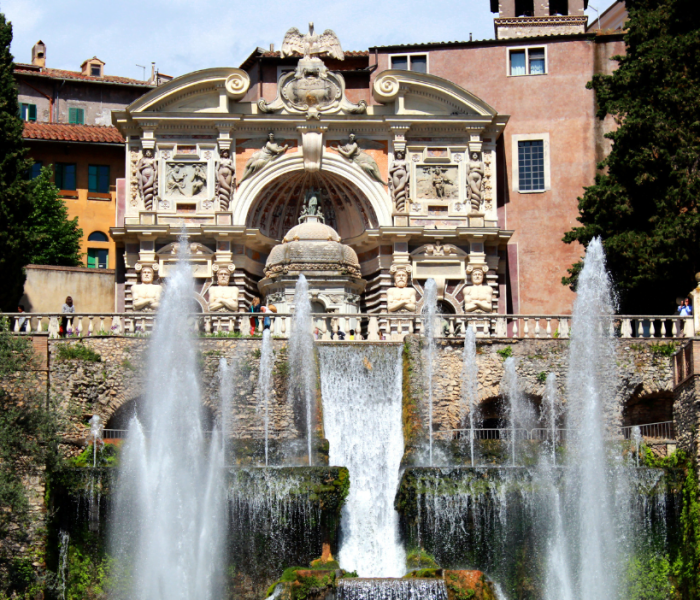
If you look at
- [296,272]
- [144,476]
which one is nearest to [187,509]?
[144,476]

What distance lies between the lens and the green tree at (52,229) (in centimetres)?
4688

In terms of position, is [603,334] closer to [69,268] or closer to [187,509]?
[187,509]

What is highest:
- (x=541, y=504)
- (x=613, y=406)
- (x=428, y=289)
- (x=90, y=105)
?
(x=90, y=105)

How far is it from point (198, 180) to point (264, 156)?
227cm

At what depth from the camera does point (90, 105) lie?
55500mm

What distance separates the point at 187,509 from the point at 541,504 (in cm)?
783

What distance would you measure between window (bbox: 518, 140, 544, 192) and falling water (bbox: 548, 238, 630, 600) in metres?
10.1

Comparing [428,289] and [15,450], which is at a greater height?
[428,289]

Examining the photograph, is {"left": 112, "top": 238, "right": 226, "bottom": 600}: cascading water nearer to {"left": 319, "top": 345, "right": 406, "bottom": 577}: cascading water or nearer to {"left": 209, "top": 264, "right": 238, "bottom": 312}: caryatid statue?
{"left": 319, "top": 345, "right": 406, "bottom": 577}: cascading water

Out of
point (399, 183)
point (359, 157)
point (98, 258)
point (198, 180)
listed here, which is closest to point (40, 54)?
point (98, 258)

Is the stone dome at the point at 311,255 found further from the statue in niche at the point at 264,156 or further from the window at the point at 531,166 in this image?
the window at the point at 531,166

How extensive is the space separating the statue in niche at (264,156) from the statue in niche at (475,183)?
20.2ft

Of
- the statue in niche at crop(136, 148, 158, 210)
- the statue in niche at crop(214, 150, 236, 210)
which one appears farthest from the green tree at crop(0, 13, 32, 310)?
the statue in niche at crop(214, 150, 236, 210)

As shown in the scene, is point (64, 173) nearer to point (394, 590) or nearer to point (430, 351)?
point (430, 351)
